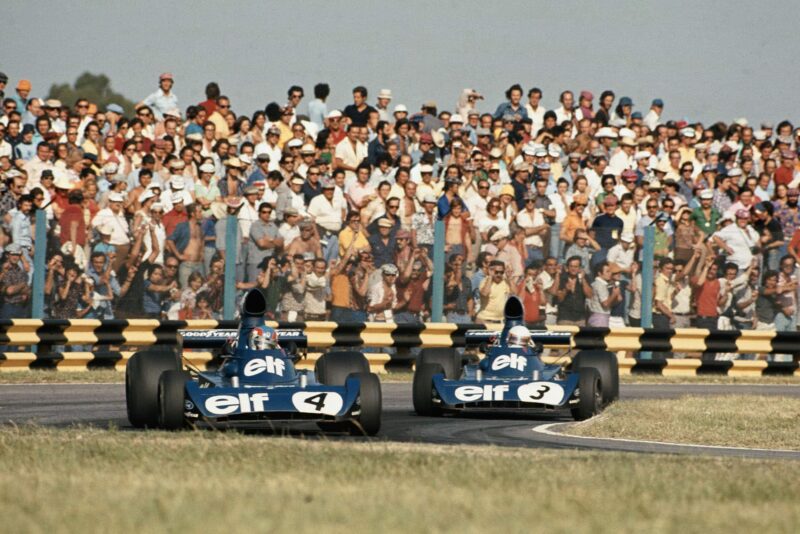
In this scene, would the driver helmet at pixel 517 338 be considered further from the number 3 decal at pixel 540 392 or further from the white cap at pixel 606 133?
the white cap at pixel 606 133

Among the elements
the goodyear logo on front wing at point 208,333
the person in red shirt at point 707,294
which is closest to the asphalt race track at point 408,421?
the goodyear logo on front wing at point 208,333

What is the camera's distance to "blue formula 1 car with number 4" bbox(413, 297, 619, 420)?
14.1 metres

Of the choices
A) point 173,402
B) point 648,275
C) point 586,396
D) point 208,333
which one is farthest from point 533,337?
point 648,275

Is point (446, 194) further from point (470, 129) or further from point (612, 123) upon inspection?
point (612, 123)

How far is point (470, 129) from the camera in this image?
22469 millimetres

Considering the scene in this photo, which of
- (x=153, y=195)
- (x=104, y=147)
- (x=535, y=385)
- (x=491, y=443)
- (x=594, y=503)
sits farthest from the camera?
(x=104, y=147)

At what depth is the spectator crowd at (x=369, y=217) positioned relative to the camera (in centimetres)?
1803

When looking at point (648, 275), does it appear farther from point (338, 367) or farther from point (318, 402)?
point (318, 402)

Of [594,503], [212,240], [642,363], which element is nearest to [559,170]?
[642,363]

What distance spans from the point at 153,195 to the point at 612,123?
9069 millimetres

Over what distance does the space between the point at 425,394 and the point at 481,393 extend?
24.6 inches

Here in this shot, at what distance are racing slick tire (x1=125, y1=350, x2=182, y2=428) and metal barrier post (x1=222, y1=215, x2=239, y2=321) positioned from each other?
6157 millimetres

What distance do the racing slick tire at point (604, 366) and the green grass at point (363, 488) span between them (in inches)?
184

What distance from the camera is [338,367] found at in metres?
13.2
